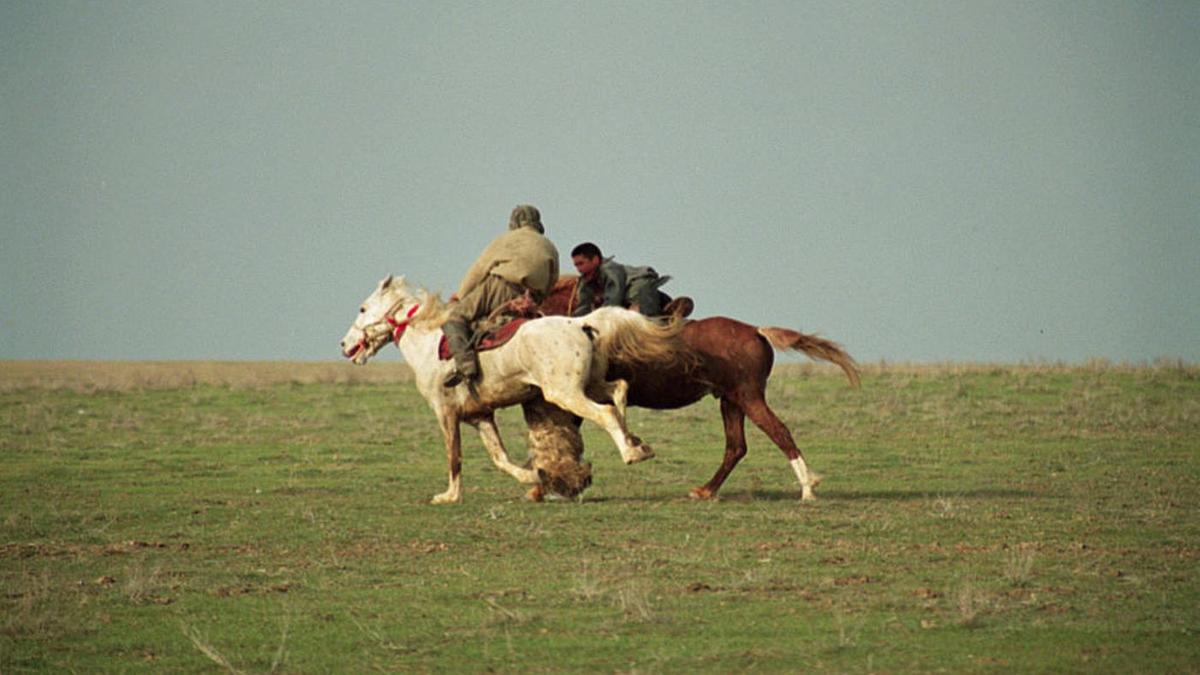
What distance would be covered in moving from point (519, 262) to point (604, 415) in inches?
76.8

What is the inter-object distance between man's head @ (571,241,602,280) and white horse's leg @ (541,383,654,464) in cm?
146

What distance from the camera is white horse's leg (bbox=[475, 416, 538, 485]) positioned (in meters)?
14.7

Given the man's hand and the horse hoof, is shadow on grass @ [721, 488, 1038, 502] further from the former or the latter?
the man's hand

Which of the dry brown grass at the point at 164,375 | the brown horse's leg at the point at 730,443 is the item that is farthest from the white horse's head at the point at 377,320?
the dry brown grass at the point at 164,375

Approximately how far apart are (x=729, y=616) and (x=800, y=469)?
217 inches

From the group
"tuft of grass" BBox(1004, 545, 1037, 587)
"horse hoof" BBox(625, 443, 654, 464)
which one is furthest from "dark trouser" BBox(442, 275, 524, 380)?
"tuft of grass" BBox(1004, 545, 1037, 587)

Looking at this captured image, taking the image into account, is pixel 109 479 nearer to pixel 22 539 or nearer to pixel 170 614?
pixel 22 539

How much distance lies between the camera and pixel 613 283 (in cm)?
1488

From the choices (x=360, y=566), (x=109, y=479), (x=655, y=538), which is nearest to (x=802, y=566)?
(x=655, y=538)

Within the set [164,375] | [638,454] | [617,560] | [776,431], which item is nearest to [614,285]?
[776,431]

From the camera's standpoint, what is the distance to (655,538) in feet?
39.0

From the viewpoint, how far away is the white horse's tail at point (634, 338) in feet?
45.3

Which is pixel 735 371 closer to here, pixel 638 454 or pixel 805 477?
pixel 805 477

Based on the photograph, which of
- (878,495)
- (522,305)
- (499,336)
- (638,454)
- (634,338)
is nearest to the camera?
(638,454)
